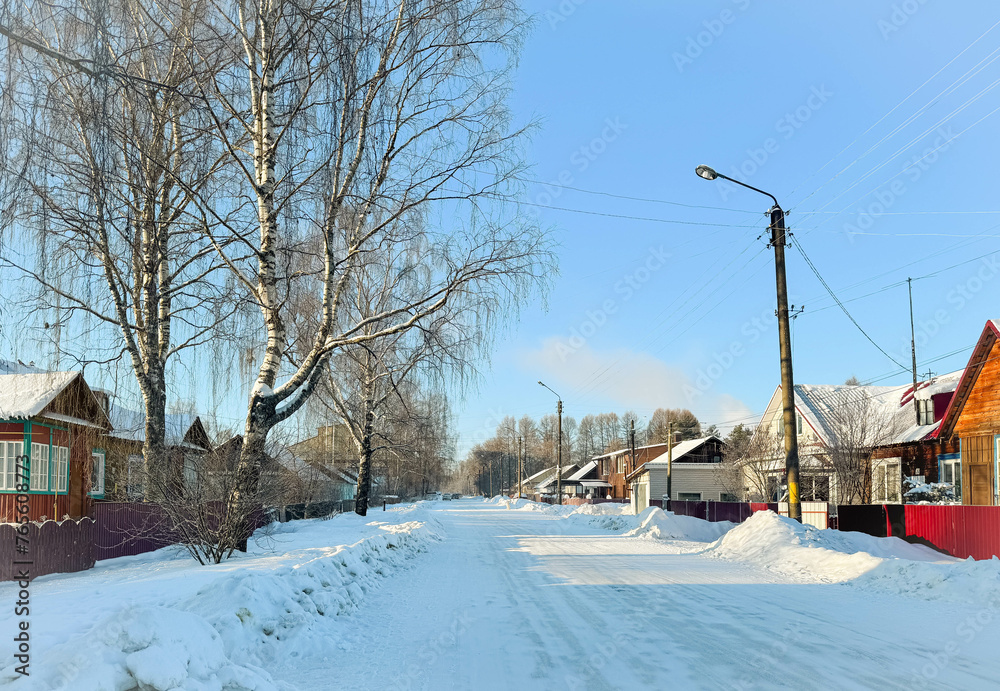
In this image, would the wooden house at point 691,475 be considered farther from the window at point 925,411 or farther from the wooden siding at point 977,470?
the wooden siding at point 977,470

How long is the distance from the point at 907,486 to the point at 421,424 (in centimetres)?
2118

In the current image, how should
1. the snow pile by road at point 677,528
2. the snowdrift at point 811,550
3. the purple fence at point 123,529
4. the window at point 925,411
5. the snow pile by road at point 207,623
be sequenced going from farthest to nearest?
the window at point 925,411 → the snow pile by road at point 677,528 → the purple fence at point 123,529 → the snowdrift at point 811,550 → the snow pile by road at point 207,623

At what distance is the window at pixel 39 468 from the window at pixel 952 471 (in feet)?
107

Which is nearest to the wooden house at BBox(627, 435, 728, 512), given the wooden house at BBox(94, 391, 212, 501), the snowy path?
the wooden house at BBox(94, 391, 212, 501)

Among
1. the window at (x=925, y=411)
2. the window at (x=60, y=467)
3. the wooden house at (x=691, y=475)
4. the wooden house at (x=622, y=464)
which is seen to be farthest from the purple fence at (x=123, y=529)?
the wooden house at (x=622, y=464)

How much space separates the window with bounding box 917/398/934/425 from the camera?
105 feet

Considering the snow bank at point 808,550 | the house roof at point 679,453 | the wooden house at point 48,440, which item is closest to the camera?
the snow bank at point 808,550

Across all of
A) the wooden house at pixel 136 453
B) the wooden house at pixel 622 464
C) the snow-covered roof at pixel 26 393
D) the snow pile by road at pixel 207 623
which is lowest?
the wooden house at pixel 622 464

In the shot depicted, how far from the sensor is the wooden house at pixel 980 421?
24.2m

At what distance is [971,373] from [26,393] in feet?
104

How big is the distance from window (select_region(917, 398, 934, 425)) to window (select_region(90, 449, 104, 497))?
34.7 metres

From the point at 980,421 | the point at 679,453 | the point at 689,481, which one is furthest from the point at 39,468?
the point at 679,453

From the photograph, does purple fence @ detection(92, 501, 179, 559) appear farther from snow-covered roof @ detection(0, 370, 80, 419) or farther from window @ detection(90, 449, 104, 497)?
window @ detection(90, 449, 104, 497)

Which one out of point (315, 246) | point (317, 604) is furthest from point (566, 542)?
point (317, 604)
